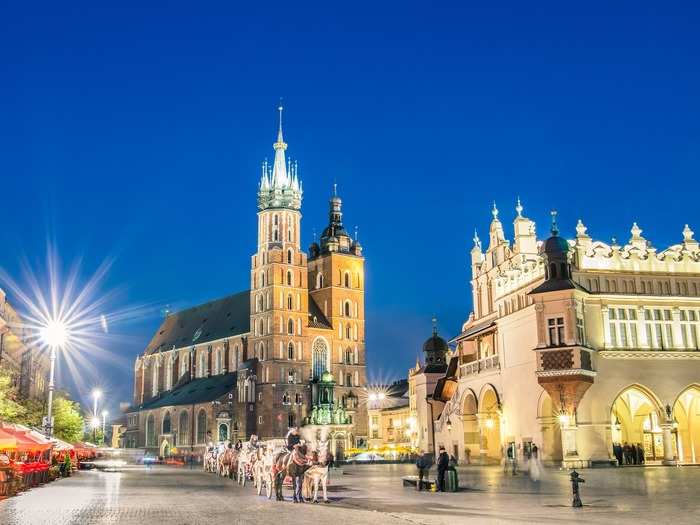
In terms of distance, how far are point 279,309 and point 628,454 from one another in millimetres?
69848

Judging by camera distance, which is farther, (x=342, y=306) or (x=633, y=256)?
(x=342, y=306)

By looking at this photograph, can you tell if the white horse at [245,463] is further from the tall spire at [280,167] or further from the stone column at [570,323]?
the tall spire at [280,167]

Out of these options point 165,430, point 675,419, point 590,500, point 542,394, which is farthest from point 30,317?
point 590,500

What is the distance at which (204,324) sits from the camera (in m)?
132

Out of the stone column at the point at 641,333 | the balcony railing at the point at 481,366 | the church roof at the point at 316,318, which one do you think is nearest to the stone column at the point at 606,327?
the stone column at the point at 641,333

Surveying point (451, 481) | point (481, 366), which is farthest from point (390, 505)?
point (481, 366)

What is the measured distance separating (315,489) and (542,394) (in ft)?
71.5

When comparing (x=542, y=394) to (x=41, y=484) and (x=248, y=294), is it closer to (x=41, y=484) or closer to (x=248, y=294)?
(x=41, y=484)

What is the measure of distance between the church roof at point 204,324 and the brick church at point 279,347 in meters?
0.37

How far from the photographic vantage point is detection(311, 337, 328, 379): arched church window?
111 m

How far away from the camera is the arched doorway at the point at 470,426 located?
52312 mm

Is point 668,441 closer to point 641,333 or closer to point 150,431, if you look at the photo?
point 641,333

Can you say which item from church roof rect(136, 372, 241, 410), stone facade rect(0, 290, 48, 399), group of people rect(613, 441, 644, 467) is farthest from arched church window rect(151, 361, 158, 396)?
group of people rect(613, 441, 644, 467)

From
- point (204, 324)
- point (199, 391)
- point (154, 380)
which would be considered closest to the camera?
point (199, 391)
